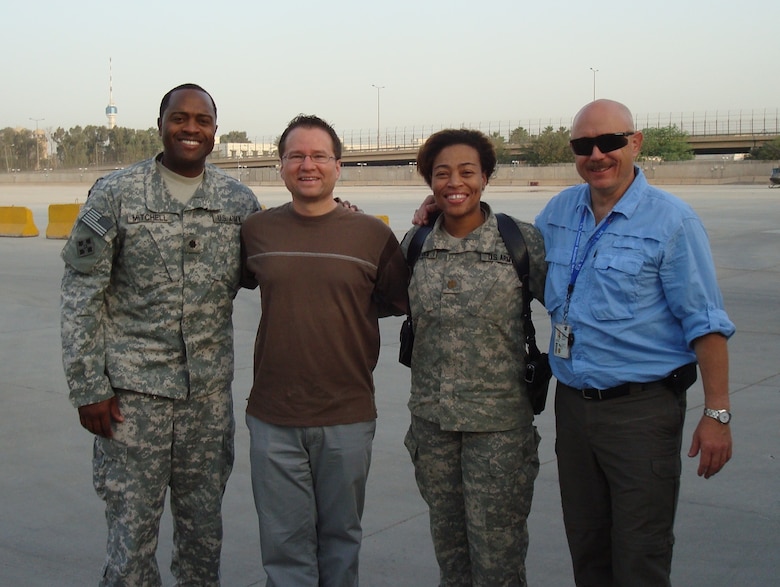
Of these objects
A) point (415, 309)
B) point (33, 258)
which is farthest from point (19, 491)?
point (33, 258)

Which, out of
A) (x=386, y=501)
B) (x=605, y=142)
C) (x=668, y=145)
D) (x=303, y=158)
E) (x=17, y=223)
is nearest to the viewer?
(x=605, y=142)

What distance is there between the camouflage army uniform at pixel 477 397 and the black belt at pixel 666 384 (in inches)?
13.4

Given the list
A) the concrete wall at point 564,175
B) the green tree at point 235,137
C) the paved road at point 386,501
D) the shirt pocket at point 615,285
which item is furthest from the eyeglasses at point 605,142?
the green tree at point 235,137

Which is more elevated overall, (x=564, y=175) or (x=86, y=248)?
(x=564, y=175)

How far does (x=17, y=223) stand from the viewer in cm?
2108

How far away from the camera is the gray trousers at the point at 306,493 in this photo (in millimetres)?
3271

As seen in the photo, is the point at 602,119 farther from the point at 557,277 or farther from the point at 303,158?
the point at 303,158

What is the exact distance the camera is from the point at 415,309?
3.34 meters

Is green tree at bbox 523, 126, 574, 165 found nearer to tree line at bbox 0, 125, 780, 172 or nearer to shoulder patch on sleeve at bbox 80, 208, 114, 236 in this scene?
tree line at bbox 0, 125, 780, 172

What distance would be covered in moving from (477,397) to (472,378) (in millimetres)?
70

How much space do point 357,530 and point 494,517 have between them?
52 centimetres

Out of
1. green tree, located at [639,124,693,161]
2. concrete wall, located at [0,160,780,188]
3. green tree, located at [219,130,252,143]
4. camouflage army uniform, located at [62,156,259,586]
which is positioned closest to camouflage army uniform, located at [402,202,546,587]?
camouflage army uniform, located at [62,156,259,586]

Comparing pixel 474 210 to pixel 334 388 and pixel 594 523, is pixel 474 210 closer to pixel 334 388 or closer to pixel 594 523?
pixel 334 388

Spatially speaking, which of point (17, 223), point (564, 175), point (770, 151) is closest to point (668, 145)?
point (770, 151)
